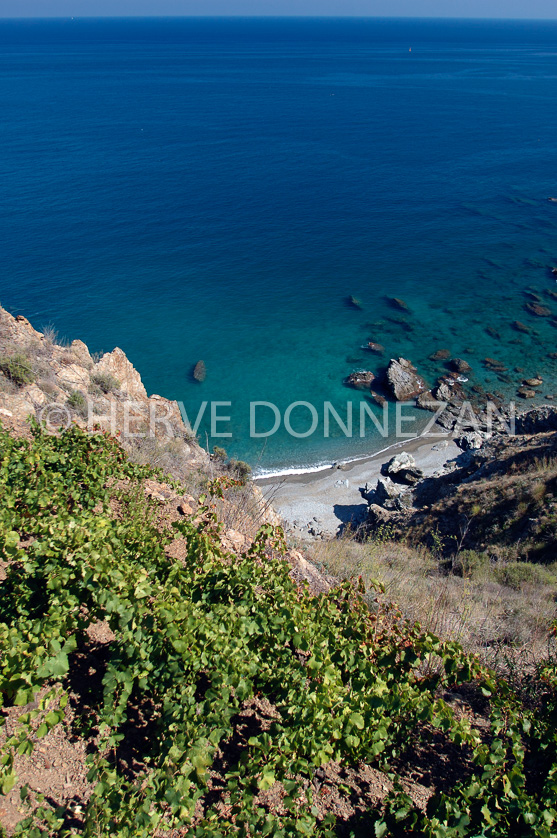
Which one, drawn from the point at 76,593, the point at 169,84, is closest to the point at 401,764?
the point at 76,593

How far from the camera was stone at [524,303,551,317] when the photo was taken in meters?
37.8

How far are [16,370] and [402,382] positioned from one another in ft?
71.5

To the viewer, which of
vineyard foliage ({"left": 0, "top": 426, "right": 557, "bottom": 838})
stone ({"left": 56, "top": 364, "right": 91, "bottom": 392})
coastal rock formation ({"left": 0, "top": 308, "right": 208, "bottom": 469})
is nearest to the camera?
vineyard foliage ({"left": 0, "top": 426, "right": 557, "bottom": 838})

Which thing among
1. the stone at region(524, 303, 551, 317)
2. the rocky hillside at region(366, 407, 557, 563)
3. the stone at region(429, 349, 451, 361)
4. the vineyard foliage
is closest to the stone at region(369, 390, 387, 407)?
the stone at region(429, 349, 451, 361)

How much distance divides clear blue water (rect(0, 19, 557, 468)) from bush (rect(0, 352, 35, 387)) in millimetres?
6677

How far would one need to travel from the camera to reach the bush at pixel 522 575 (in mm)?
10547

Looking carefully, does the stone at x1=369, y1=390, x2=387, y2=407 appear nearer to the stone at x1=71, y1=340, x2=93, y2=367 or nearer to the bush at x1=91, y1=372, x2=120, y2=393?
the bush at x1=91, y1=372, x2=120, y2=393

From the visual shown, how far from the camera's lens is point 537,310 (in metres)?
38.1

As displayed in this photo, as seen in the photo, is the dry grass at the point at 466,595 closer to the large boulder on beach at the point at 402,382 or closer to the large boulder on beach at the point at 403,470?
the large boulder on beach at the point at 403,470

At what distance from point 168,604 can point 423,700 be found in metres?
2.53

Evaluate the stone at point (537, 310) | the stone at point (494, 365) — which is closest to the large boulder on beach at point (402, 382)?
the stone at point (494, 365)

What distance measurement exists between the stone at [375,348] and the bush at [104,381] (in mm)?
20081

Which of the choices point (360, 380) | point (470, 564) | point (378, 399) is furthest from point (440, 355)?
point (470, 564)

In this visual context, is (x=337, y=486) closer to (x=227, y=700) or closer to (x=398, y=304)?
(x=398, y=304)
